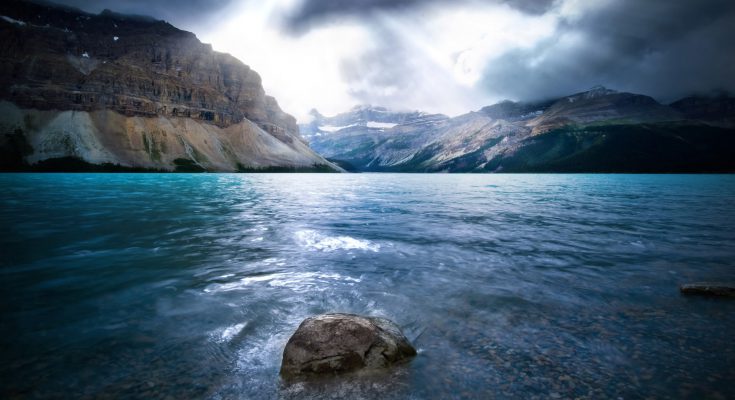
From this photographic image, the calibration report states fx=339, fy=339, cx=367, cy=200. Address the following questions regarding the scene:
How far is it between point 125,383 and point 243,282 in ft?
20.3

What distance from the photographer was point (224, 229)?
2339cm

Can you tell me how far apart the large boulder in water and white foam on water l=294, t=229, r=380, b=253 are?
34.0ft

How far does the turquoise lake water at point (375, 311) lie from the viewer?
6.13 metres

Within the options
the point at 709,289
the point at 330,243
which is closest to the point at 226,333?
the point at 330,243

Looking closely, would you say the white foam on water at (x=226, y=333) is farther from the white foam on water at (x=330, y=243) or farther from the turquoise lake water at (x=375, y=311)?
the white foam on water at (x=330, y=243)

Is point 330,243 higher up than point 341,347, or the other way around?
point 341,347

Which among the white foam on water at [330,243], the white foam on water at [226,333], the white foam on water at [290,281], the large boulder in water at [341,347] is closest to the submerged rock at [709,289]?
the large boulder in water at [341,347]

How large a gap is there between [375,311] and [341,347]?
3362 mm

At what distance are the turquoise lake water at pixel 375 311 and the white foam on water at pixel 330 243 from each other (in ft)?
0.53

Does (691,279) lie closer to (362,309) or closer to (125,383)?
(362,309)

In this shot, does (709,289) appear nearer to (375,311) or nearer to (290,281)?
(375,311)

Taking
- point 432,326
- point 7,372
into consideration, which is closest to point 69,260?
point 7,372

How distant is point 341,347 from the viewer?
6.67 metres

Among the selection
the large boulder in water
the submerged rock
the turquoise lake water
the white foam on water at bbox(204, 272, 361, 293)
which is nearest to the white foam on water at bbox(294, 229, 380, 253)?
the turquoise lake water
